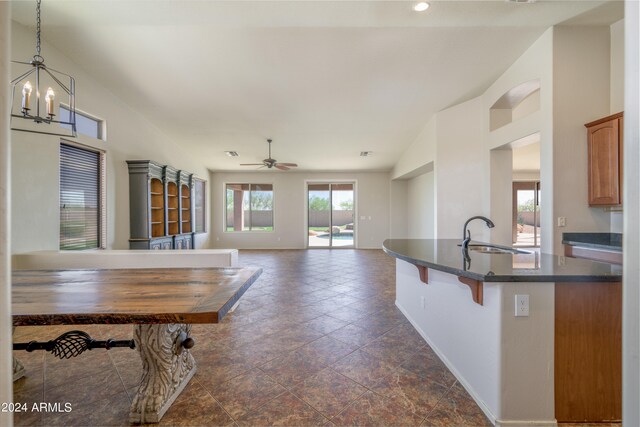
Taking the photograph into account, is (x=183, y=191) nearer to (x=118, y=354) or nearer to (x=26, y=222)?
(x=26, y=222)

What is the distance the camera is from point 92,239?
423cm

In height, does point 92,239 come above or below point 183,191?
below

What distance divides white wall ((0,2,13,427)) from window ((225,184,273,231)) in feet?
28.2

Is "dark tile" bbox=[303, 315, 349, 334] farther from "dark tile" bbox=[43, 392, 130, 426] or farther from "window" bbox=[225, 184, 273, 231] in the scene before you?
"window" bbox=[225, 184, 273, 231]

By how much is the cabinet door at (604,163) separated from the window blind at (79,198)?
665 cm

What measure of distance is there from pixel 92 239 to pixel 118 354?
2.60 metres

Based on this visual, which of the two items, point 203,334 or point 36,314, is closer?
point 36,314

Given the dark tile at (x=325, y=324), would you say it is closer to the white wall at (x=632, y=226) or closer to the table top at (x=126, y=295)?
the table top at (x=126, y=295)

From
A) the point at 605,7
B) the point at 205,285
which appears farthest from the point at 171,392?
the point at 605,7

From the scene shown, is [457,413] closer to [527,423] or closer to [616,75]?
[527,423]

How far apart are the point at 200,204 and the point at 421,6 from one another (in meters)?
7.35

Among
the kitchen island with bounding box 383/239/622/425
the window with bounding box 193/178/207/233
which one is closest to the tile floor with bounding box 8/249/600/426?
the kitchen island with bounding box 383/239/622/425

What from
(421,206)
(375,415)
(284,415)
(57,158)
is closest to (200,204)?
(57,158)

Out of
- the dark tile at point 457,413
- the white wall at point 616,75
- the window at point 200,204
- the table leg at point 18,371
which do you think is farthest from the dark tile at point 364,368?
the window at point 200,204
